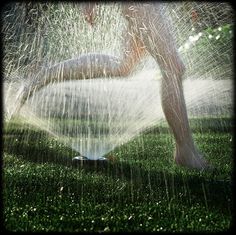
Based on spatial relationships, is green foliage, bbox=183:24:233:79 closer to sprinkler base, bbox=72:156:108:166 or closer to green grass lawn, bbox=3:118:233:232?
green grass lawn, bbox=3:118:233:232

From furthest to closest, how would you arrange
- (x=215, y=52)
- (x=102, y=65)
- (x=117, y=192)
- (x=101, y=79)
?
(x=215, y=52) < (x=101, y=79) < (x=102, y=65) < (x=117, y=192)

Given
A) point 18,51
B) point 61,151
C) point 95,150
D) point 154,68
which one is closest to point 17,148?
point 61,151

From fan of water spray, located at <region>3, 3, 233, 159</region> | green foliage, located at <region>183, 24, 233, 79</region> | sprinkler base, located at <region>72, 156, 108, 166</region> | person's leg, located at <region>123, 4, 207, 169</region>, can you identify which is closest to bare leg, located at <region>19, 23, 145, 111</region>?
person's leg, located at <region>123, 4, 207, 169</region>

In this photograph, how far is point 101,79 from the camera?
585 centimetres

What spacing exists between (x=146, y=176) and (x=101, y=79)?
2.00 meters

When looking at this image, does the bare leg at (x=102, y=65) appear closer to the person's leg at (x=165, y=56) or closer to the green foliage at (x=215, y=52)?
the person's leg at (x=165, y=56)

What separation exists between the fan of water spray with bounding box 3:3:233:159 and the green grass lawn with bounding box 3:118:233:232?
1.58 ft

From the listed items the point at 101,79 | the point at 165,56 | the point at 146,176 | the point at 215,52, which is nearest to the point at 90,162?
the point at 146,176

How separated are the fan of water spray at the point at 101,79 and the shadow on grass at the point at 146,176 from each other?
0.29m

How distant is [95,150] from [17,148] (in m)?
1.20

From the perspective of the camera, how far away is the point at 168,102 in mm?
4203

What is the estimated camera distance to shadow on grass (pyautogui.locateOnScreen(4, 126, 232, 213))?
3631 millimetres

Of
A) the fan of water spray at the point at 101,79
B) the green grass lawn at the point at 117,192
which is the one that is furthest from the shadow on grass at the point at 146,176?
the fan of water spray at the point at 101,79

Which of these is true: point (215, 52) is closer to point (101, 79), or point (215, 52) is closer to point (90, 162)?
point (101, 79)
